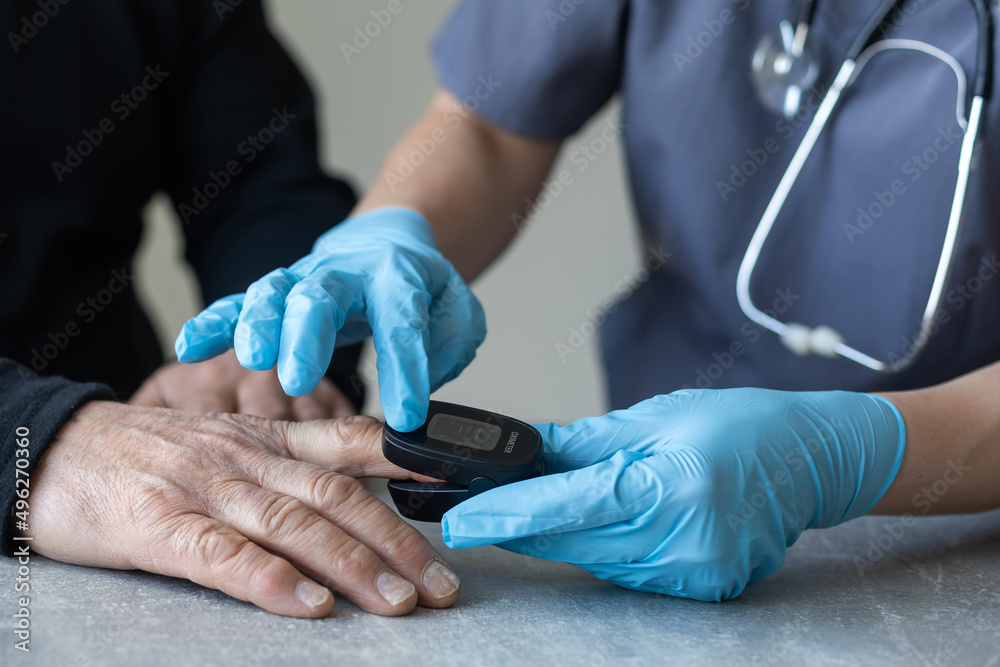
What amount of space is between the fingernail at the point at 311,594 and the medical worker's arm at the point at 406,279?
0.16 metres

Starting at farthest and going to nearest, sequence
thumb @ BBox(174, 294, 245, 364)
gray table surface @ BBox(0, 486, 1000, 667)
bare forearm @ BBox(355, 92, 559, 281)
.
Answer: bare forearm @ BBox(355, 92, 559, 281) → thumb @ BBox(174, 294, 245, 364) → gray table surface @ BBox(0, 486, 1000, 667)

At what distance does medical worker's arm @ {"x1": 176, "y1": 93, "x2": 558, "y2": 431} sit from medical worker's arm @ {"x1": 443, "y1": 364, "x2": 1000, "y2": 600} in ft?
0.50

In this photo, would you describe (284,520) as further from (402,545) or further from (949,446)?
(949,446)

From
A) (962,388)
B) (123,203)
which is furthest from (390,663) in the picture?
(123,203)

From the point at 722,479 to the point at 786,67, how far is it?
0.58 metres

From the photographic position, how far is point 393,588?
67 centimetres

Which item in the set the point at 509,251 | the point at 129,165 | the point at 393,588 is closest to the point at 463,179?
the point at 129,165

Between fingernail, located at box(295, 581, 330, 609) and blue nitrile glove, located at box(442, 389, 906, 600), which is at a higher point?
blue nitrile glove, located at box(442, 389, 906, 600)

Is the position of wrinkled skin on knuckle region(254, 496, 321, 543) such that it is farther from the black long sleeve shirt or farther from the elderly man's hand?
the black long sleeve shirt

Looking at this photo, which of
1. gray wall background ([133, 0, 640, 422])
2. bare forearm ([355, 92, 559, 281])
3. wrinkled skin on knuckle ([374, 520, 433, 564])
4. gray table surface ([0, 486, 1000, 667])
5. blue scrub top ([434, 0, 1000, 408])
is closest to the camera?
gray table surface ([0, 486, 1000, 667])

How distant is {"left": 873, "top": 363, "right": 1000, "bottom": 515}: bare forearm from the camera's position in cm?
84

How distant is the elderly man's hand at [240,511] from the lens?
0.67 metres

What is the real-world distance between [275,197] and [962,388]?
102 cm

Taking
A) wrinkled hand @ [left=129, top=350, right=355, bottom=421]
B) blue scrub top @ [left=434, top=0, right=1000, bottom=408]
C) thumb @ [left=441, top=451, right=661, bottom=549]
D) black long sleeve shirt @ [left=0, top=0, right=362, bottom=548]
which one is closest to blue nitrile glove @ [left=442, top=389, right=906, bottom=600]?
thumb @ [left=441, top=451, right=661, bottom=549]
